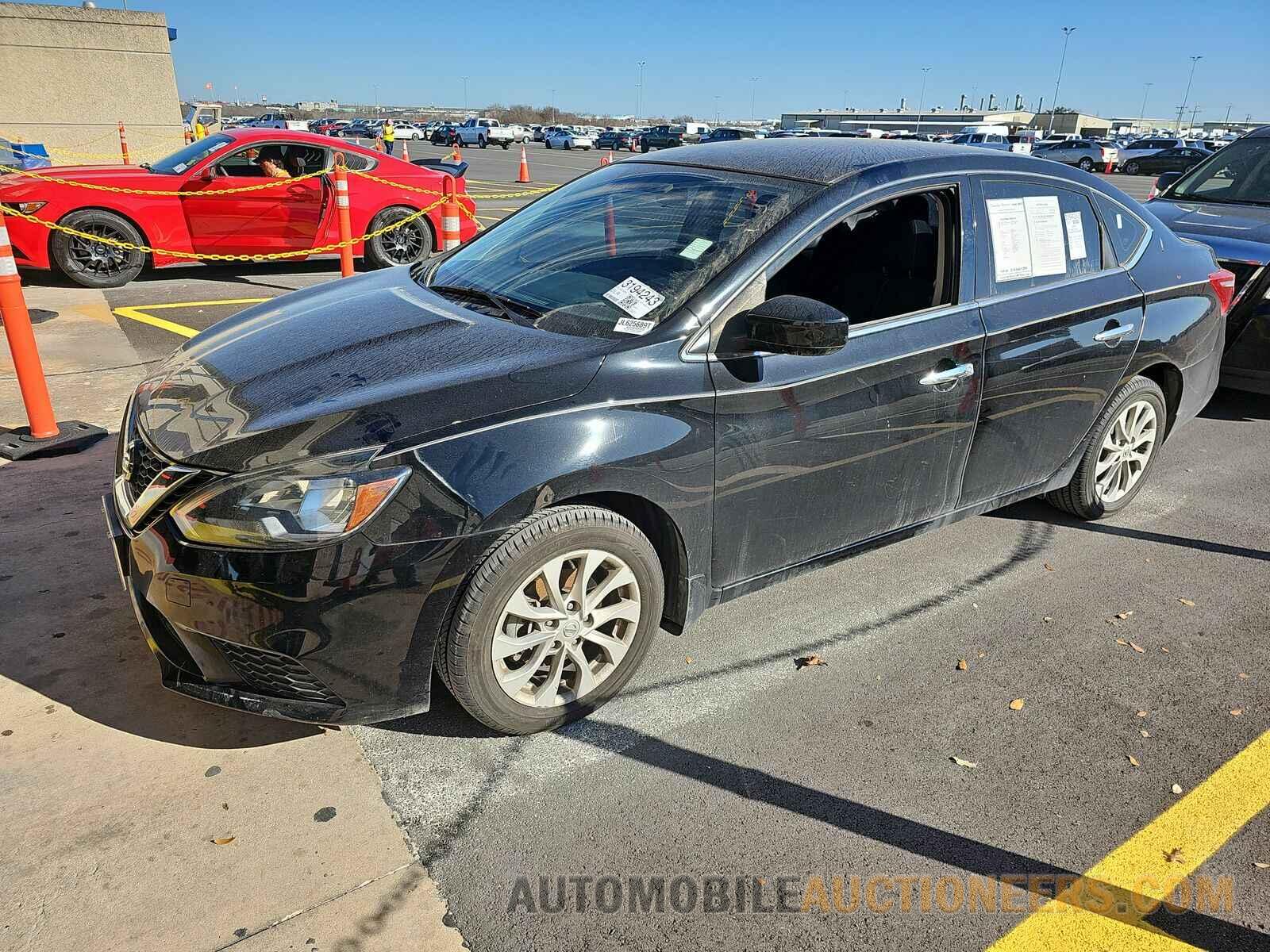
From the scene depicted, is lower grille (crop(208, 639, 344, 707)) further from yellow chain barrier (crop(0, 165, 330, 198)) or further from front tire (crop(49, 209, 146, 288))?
front tire (crop(49, 209, 146, 288))

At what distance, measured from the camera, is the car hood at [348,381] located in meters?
2.56

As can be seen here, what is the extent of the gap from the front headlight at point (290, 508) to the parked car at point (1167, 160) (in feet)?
140

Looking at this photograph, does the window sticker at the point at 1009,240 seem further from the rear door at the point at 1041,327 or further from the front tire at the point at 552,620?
the front tire at the point at 552,620

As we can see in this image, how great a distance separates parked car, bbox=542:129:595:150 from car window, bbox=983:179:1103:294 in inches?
2076

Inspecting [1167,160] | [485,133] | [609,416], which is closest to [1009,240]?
[609,416]

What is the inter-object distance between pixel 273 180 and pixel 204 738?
803 centimetres

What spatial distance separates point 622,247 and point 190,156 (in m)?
7.81

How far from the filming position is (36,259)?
8.81 meters

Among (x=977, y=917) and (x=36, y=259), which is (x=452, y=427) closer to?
(x=977, y=917)

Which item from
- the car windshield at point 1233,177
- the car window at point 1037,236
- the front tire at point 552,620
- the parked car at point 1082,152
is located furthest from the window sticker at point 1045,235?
the parked car at point 1082,152

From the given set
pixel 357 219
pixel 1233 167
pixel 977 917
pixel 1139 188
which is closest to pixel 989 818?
pixel 977 917

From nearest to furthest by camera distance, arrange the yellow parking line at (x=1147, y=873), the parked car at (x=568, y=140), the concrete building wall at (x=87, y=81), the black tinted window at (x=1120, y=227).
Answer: the yellow parking line at (x=1147, y=873) < the black tinted window at (x=1120, y=227) < the concrete building wall at (x=87, y=81) < the parked car at (x=568, y=140)

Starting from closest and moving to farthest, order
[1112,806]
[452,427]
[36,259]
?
[452,427]
[1112,806]
[36,259]

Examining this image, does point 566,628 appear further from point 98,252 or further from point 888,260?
point 98,252
